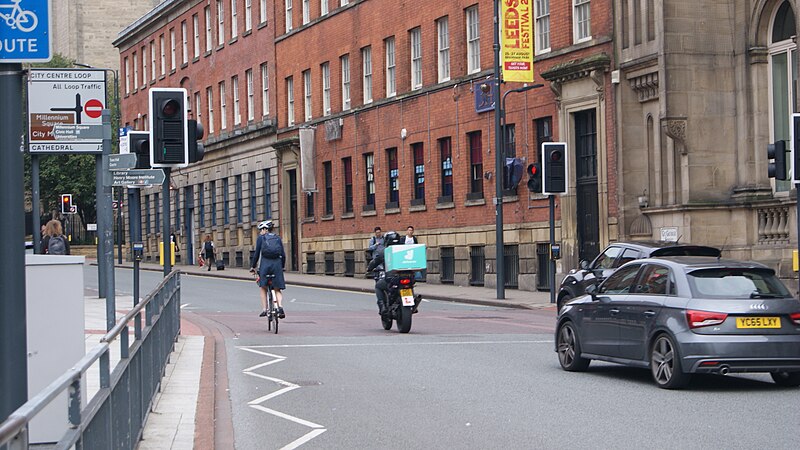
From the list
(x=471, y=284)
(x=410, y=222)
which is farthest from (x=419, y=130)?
(x=471, y=284)

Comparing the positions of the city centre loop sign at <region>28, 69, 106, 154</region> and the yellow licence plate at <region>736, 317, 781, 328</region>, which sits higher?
the city centre loop sign at <region>28, 69, 106, 154</region>

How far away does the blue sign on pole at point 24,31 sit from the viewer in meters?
6.50

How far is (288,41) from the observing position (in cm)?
5834

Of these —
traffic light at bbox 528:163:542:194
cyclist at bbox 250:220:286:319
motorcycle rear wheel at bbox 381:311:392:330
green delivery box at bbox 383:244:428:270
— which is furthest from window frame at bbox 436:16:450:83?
green delivery box at bbox 383:244:428:270

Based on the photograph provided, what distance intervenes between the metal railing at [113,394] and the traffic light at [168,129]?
5.09 m

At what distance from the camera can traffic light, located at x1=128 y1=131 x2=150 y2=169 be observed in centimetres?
1922

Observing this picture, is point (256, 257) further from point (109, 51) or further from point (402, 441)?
point (109, 51)

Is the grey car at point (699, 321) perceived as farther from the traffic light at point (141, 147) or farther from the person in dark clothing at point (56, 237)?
the person in dark clothing at point (56, 237)

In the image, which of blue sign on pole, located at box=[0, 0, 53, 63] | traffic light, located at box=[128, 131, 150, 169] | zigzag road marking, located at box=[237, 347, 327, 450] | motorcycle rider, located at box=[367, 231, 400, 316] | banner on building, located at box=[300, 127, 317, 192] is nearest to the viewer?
blue sign on pole, located at box=[0, 0, 53, 63]

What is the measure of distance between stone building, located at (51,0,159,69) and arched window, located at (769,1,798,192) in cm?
8628

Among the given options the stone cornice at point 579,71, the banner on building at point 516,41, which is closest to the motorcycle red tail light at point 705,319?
the stone cornice at point 579,71

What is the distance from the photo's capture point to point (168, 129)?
19078 mm

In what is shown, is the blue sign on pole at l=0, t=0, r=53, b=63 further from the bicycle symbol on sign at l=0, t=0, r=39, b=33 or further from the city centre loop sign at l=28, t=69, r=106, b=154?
the city centre loop sign at l=28, t=69, r=106, b=154

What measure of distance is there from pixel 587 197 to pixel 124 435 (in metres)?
28.2
